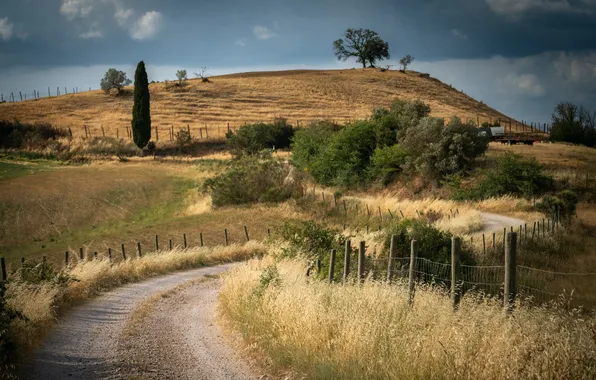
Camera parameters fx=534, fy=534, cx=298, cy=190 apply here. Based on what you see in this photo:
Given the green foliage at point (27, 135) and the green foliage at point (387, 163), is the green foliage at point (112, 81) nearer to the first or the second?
the green foliage at point (27, 135)

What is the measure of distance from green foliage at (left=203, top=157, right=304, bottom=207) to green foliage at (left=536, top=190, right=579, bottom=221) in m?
20.0

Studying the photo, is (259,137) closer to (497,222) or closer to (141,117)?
(141,117)

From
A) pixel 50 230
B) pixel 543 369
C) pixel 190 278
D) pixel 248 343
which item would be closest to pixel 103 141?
pixel 50 230

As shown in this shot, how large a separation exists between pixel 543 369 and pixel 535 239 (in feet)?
77.0

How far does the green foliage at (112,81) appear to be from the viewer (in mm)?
108438

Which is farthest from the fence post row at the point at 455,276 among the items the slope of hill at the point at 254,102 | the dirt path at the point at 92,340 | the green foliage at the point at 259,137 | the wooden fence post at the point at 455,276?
the slope of hill at the point at 254,102

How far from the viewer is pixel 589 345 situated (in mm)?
7191

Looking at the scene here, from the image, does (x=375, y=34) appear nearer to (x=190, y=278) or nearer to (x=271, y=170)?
(x=271, y=170)

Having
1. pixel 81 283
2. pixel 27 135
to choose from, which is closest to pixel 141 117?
pixel 27 135

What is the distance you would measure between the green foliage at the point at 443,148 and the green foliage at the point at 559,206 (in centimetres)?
993

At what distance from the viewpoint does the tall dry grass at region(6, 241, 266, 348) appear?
11.9m

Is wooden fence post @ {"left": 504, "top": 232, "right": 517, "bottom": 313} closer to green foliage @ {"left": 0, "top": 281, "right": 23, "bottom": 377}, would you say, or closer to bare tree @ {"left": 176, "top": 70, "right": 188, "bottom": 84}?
green foliage @ {"left": 0, "top": 281, "right": 23, "bottom": 377}

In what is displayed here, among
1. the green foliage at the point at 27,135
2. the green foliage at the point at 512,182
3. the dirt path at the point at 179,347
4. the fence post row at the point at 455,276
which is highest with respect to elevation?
the green foliage at the point at 27,135

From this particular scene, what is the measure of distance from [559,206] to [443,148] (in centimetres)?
1299
